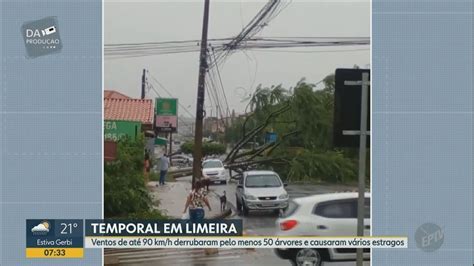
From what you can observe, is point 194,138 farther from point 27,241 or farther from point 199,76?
point 27,241

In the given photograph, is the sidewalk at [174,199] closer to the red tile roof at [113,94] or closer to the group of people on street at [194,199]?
the group of people on street at [194,199]

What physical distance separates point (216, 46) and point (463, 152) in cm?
183

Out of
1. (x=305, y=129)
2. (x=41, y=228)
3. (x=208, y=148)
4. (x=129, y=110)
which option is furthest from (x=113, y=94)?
(x=305, y=129)

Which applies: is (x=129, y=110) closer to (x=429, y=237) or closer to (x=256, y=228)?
(x=256, y=228)

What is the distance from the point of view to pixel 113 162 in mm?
4031

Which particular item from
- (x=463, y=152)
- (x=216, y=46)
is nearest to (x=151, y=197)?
(x=216, y=46)

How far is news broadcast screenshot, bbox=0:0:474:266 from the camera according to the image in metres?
3.84

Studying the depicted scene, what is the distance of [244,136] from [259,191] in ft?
1.33

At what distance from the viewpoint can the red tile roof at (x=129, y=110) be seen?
3.93m

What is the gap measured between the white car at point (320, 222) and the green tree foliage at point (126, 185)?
36.8 inches

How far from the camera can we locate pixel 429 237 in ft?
12.9
